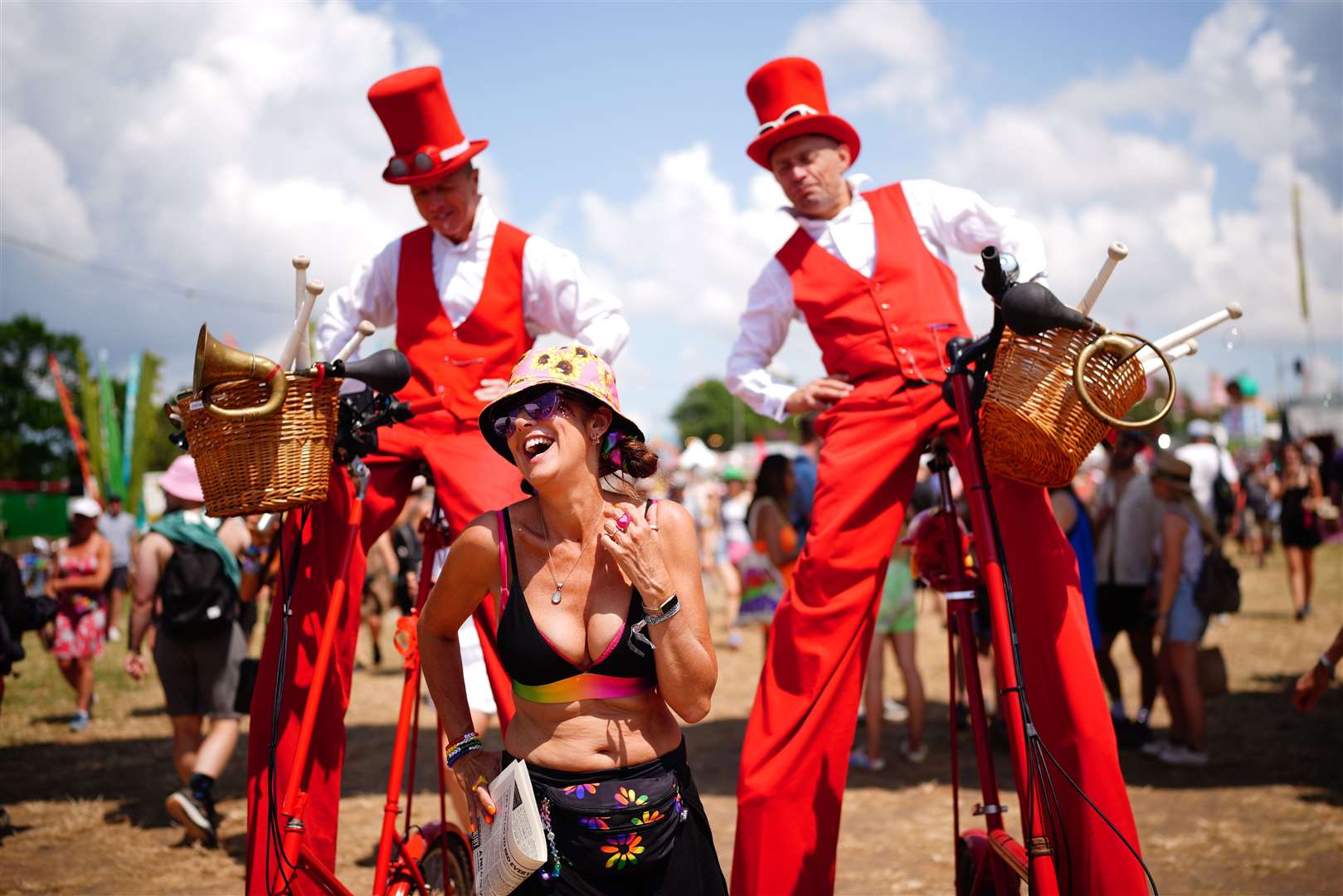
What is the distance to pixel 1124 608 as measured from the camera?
7.25 meters

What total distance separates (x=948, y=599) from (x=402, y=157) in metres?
2.40

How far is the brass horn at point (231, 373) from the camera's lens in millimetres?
3014

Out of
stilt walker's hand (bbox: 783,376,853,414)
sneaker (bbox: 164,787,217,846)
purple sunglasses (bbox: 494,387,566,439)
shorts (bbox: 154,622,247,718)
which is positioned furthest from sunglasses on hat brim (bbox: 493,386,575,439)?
shorts (bbox: 154,622,247,718)

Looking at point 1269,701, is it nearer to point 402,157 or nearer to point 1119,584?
point 1119,584

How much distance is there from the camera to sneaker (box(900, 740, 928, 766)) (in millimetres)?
7117

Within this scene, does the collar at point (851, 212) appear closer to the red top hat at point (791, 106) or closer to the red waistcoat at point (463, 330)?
the red top hat at point (791, 106)

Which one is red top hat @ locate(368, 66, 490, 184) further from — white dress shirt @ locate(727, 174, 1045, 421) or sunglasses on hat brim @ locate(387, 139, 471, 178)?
white dress shirt @ locate(727, 174, 1045, 421)

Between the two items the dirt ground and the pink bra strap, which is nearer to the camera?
the pink bra strap

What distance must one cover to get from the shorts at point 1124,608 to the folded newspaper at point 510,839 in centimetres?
566

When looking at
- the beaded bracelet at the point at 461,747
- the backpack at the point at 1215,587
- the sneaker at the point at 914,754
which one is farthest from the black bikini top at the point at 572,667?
the backpack at the point at 1215,587

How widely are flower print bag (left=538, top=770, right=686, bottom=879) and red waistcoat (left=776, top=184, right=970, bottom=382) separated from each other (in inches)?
64.1

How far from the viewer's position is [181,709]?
6027 millimetres

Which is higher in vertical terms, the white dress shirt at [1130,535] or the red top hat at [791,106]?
the red top hat at [791,106]

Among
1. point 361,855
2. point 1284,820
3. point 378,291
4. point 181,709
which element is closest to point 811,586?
point 378,291
